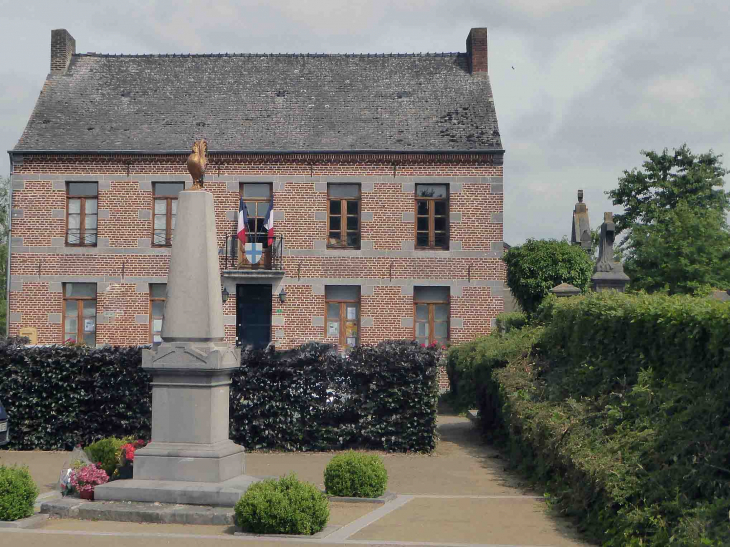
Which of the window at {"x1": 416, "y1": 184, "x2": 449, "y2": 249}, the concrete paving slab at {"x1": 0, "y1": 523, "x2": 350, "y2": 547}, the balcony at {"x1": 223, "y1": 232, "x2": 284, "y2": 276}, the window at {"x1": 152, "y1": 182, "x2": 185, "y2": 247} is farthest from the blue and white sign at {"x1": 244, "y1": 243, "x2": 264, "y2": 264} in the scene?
the concrete paving slab at {"x1": 0, "y1": 523, "x2": 350, "y2": 547}

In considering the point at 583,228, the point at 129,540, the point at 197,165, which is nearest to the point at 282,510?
the point at 129,540

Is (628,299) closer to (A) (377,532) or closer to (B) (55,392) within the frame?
(A) (377,532)

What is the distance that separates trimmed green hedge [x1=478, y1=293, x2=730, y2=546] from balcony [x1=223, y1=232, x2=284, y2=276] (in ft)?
41.5

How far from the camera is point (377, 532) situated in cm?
763

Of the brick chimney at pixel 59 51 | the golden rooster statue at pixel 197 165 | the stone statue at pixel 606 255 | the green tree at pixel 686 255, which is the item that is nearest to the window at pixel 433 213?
the stone statue at pixel 606 255

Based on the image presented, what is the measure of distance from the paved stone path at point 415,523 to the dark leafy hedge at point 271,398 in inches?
54.4

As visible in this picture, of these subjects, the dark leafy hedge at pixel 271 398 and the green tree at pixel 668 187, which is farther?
the green tree at pixel 668 187

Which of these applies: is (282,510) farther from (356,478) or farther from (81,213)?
(81,213)

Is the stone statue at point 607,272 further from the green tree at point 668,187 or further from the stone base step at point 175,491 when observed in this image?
the green tree at point 668,187

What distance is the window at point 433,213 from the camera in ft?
78.1

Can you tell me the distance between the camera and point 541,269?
20.7 meters

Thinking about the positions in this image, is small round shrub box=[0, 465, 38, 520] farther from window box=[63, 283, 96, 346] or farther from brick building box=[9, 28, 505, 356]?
window box=[63, 283, 96, 346]

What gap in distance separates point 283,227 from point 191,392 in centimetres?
1504

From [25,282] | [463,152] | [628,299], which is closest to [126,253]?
[25,282]
